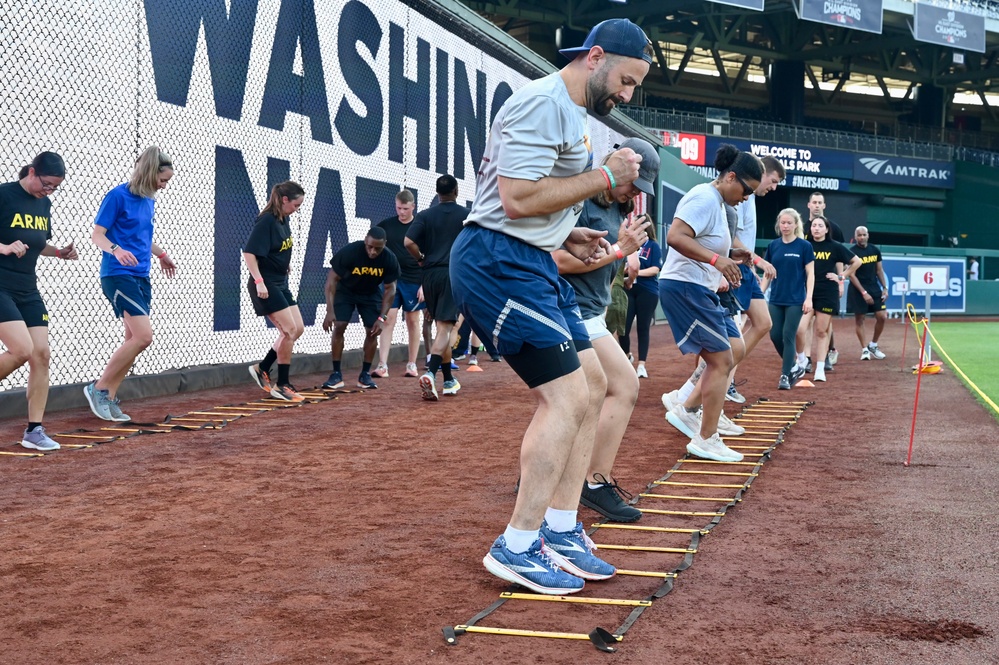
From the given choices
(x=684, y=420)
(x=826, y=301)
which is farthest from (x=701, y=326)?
(x=826, y=301)

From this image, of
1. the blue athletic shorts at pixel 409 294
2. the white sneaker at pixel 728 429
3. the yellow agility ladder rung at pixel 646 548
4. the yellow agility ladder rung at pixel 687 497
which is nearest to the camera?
the yellow agility ladder rung at pixel 646 548

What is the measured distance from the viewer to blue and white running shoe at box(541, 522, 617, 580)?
13.2ft

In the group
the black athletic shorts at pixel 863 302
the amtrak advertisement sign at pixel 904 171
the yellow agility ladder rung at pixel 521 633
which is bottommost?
the yellow agility ladder rung at pixel 521 633

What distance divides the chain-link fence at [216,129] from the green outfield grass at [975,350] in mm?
7948

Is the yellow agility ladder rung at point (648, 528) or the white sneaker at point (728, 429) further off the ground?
the yellow agility ladder rung at point (648, 528)

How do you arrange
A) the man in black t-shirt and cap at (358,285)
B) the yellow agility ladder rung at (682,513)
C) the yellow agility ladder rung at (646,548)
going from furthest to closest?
the man in black t-shirt and cap at (358,285)
the yellow agility ladder rung at (682,513)
the yellow agility ladder rung at (646,548)

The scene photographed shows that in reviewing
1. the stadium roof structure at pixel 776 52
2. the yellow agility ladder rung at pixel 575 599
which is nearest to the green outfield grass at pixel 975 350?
the yellow agility ladder rung at pixel 575 599

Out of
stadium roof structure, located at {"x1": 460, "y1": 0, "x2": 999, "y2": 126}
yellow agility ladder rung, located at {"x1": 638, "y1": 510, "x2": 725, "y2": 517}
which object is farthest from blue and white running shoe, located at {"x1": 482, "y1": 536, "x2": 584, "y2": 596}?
stadium roof structure, located at {"x1": 460, "y1": 0, "x2": 999, "y2": 126}

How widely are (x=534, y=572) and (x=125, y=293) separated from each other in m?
5.54

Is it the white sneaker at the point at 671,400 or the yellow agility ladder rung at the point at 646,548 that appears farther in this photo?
the white sneaker at the point at 671,400

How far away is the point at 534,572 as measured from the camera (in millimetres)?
3832

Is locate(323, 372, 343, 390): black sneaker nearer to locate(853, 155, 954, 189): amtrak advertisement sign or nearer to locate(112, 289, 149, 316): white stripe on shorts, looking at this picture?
locate(112, 289, 149, 316): white stripe on shorts

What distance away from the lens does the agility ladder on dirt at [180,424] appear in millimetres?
7379

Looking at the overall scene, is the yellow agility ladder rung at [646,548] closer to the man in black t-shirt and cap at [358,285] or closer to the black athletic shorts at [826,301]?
the man in black t-shirt and cap at [358,285]
